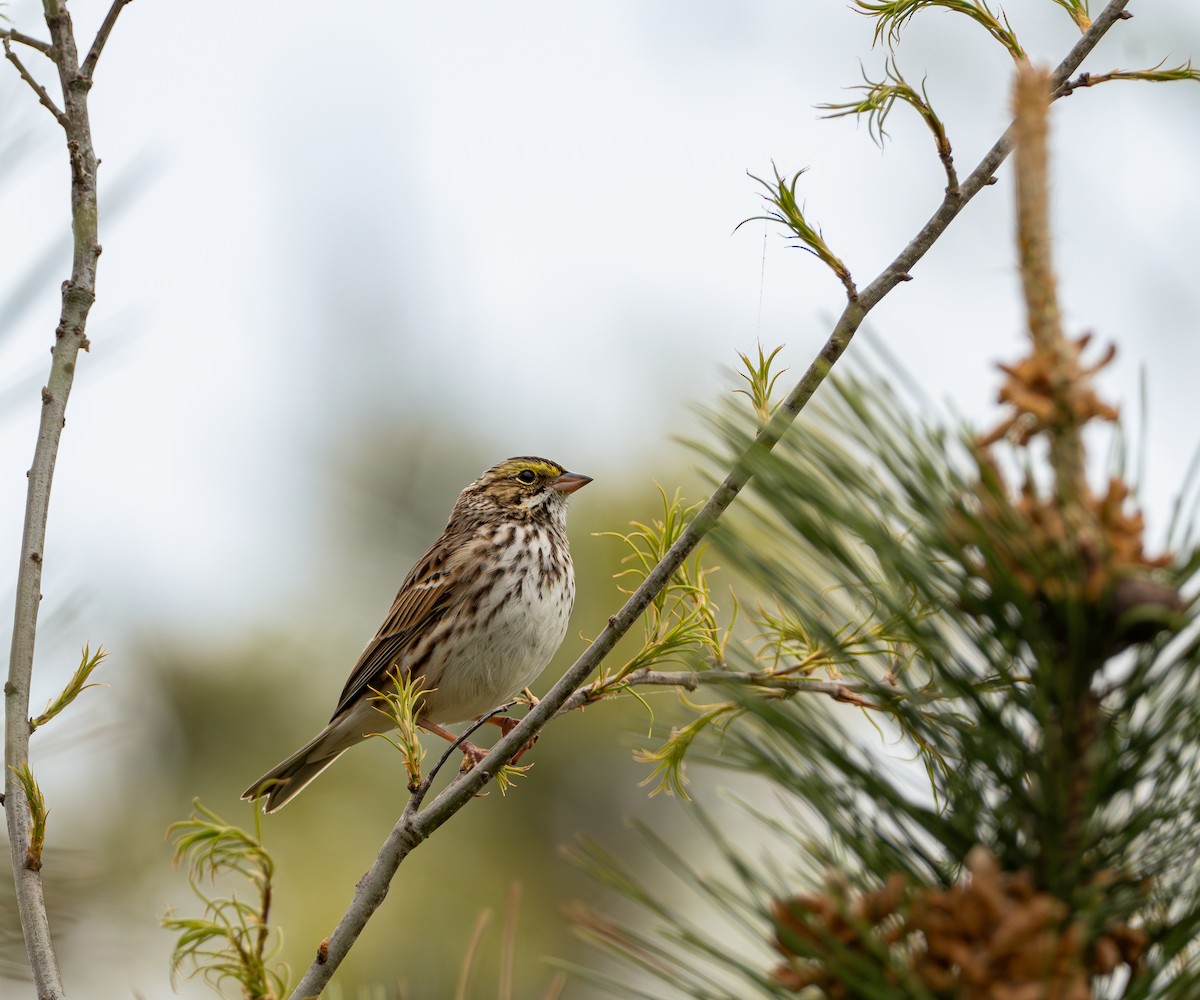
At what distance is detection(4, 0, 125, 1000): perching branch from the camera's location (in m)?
2.78

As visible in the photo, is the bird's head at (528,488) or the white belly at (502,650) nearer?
the white belly at (502,650)

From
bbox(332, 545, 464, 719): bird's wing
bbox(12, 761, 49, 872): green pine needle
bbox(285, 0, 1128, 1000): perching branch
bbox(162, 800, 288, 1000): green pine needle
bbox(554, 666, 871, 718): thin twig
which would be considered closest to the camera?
bbox(162, 800, 288, 1000): green pine needle

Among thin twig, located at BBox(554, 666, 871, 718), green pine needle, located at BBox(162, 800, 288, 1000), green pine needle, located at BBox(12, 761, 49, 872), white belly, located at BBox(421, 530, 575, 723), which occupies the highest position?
white belly, located at BBox(421, 530, 575, 723)

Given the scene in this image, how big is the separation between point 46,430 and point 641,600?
1.37m

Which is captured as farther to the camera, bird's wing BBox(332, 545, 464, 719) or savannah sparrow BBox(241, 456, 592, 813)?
bird's wing BBox(332, 545, 464, 719)

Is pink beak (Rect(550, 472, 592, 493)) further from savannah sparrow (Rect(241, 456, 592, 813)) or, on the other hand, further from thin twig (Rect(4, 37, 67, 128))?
thin twig (Rect(4, 37, 67, 128))

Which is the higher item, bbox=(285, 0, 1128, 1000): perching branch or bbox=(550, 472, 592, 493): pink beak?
bbox=(550, 472, 592, 493): pink beak

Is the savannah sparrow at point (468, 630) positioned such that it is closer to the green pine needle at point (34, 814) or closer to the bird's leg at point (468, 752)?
the bird's leg at point (468, 752)

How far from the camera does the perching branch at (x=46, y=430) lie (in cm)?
278

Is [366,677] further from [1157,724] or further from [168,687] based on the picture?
[1157,724]

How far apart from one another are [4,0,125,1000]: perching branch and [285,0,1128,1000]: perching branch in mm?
592

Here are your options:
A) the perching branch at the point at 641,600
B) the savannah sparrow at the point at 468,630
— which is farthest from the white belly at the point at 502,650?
the perching branch at the point at 641,600

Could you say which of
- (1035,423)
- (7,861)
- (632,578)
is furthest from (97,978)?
(1035,423)

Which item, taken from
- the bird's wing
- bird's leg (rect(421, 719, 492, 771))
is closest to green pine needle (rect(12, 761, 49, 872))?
bird's leg (rect(421, 719, 492, 771))
